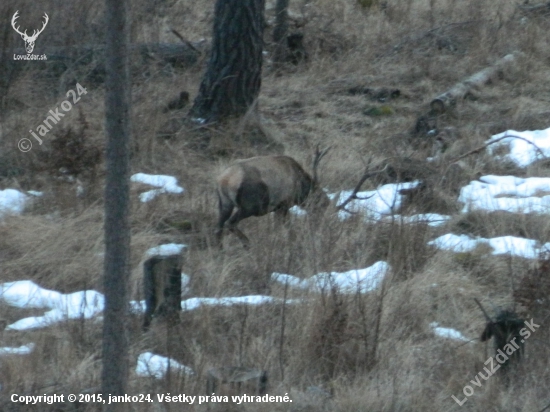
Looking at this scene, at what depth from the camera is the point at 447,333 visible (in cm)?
520

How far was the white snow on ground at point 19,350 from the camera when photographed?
461 cm

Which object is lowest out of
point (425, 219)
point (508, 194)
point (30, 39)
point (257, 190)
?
point (508, 194)

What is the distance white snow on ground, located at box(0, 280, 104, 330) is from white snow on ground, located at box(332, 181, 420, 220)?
2193 millimetres

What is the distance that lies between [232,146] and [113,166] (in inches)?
233

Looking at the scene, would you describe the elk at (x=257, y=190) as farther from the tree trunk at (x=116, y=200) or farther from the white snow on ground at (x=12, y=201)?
the tree trunk at (x=116, y=200)

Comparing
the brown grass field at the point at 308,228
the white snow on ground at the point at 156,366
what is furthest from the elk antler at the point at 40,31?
the white snow on ground at the point at 156,366

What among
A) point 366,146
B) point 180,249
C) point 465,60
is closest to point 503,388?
point 180,249

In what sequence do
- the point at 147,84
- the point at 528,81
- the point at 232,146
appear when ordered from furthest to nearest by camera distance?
the point at 528,81 < the point at 147,84 < the point at 232,146

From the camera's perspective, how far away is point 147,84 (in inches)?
429

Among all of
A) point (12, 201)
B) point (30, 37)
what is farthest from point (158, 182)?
point (30, 37)

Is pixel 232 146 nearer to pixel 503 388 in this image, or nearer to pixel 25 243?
pixel 25 243

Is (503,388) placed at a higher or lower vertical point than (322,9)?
lower

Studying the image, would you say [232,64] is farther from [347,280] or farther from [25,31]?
[347,280]

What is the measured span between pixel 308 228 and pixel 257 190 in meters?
0.54
